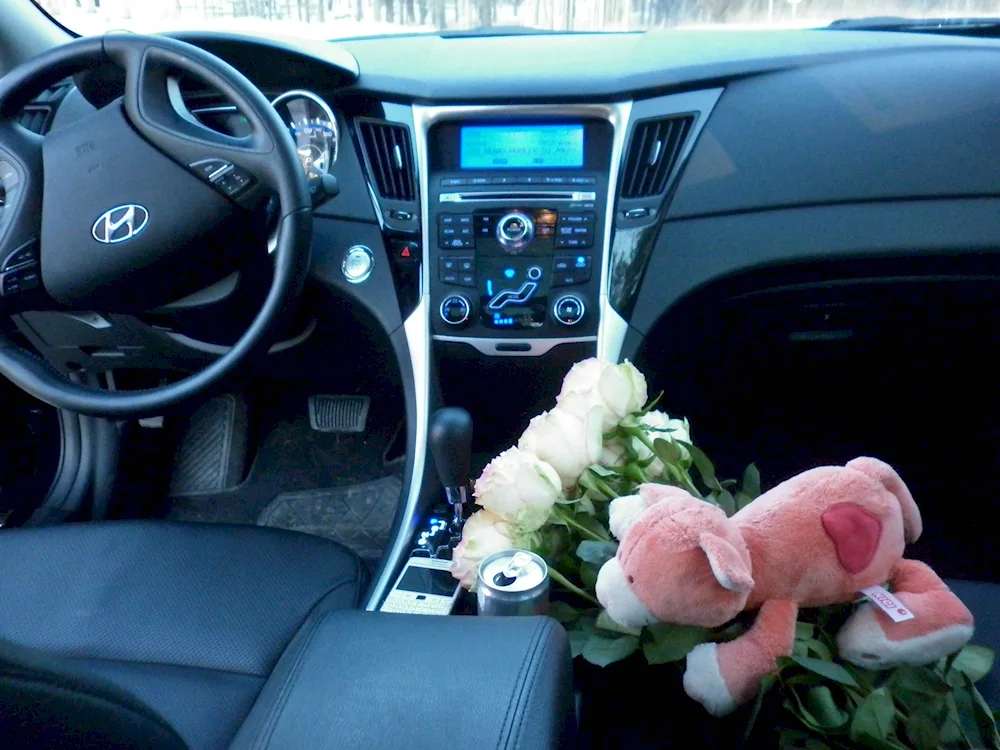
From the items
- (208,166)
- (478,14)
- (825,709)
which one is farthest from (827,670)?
(478,14)

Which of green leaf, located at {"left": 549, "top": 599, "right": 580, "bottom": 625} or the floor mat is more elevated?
green leaf, located at {"left": 549, "top": 599, "right": 580, "bottom": 625}

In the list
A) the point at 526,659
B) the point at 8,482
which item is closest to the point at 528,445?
the point at 526,659

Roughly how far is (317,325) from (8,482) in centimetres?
80

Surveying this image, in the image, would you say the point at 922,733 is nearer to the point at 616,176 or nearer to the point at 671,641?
the point at 671,641

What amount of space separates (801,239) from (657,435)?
0.64 m

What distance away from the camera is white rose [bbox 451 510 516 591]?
853 millimetres

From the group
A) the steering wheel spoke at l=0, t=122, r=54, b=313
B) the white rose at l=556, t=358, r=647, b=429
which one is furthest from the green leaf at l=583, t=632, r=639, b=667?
the steering wheel spoke at l=0, t=122, r=54, b=313

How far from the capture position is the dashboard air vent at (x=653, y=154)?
4.67ft

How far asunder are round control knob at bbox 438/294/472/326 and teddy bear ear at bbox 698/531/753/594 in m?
0.85

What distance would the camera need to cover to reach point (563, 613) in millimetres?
870

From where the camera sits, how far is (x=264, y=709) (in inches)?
25.6

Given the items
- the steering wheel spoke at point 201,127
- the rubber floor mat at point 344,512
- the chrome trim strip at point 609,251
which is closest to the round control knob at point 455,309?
the chrome trim strip at point 609,251

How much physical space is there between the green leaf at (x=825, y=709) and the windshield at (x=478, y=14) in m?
1.22

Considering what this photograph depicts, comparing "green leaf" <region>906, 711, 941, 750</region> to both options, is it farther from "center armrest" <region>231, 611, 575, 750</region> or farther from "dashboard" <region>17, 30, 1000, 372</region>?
"dashboard" <region>17, 30, 1000, 372</region>
